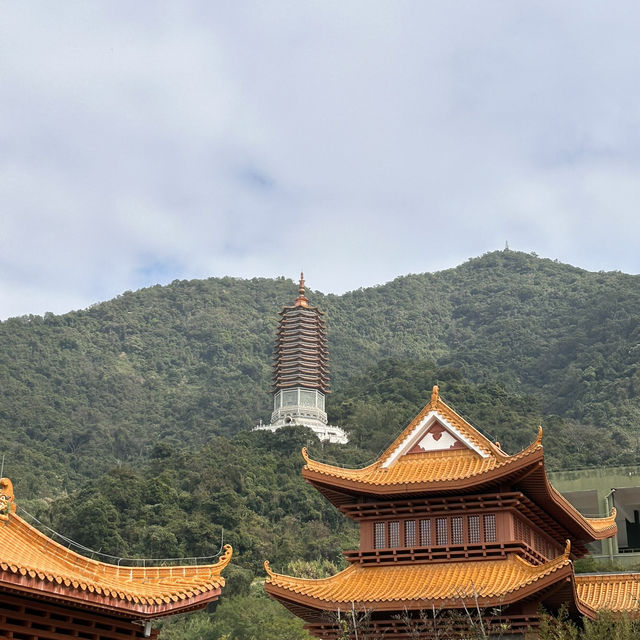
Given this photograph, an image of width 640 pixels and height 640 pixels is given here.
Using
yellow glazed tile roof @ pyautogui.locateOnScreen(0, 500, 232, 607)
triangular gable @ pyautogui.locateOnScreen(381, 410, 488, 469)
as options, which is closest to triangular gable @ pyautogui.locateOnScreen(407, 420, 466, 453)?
triangular gable @ pyautogui.locateOnScreen(381, 410, 488, 469)

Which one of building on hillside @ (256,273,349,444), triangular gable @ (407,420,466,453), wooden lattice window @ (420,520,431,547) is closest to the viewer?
wooden lattice window @ (420,520,431,547)

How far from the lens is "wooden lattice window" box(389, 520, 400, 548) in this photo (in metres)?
26.2

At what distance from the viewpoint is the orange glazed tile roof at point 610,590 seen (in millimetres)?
24625

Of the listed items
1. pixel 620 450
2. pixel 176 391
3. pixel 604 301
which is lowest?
pixel 620 450

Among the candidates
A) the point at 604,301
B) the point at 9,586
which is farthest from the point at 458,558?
the point at 604,301

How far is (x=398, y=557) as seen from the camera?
26.0 meters

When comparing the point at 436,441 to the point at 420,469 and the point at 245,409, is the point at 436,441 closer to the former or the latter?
the point at 420,469

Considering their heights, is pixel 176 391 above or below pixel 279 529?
above

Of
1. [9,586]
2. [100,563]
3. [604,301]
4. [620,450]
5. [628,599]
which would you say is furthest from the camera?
[604,301]

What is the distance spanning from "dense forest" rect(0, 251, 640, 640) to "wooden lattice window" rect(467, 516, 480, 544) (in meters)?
36.0

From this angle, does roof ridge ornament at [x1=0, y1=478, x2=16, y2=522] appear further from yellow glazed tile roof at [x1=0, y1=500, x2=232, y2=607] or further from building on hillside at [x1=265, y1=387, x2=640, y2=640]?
building on hillside at [x1=265, y1=387, x2=640, y2=640]

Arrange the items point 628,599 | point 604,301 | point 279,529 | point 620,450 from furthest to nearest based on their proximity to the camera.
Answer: point 604,301, point 620,450, point 279,529, point 628,599

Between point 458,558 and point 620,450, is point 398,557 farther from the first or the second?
point 620,450

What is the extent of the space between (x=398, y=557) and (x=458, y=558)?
57.2 inches
